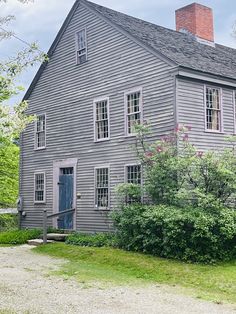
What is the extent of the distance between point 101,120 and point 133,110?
1.75 metres

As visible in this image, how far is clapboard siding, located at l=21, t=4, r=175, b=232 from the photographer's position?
52.3ft

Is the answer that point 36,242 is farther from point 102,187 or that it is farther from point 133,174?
point 133,174

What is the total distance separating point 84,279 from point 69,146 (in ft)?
32.3

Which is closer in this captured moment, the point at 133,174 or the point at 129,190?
the point at 129,190


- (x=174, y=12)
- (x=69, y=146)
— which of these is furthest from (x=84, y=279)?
(x=174, y=12)

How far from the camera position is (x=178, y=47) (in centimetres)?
1750

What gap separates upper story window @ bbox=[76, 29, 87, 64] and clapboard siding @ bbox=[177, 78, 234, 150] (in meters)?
5.60

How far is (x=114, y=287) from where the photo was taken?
30.2 ft

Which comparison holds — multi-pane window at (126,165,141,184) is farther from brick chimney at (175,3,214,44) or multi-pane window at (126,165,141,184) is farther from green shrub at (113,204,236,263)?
brick chimney at (175,3,214,44)

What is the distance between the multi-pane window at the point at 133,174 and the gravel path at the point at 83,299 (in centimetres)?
617

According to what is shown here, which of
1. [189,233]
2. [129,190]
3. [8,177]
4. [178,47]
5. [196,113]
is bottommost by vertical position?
[189,233]

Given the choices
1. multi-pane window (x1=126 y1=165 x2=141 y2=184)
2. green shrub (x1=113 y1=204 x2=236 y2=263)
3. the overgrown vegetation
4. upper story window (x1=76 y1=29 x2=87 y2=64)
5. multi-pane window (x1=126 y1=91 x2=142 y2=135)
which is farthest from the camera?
upper story window (x1=76 y1=29 x2=87 y2=64)

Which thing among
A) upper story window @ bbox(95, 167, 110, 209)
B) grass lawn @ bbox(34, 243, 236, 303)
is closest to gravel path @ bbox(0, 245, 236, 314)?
grass lawn @ bbox(34, 243, 236, 303)

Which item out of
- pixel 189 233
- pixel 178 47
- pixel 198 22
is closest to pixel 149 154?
pixel 189 233
